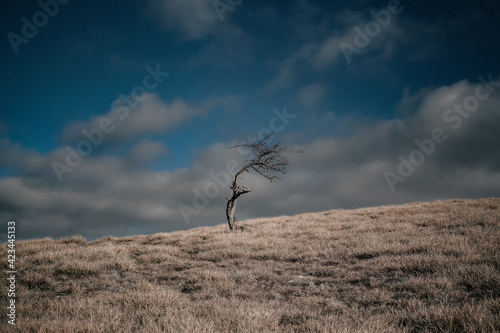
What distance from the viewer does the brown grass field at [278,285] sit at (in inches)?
168

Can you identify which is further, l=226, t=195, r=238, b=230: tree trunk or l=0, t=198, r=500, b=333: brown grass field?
l=226, t=195, r=238, b=230: tree trunk

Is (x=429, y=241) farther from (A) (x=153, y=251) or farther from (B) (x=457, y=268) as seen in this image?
(A) (x=153, y=251)

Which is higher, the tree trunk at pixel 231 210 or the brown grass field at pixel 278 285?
the tree trunk at pixel 231 210

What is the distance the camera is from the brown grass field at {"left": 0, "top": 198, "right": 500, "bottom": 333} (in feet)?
14.0

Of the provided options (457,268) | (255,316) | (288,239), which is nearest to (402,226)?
(288,239)

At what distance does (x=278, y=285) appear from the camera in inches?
286

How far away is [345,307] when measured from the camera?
17.9 feet

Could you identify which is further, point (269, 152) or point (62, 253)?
point (269, 152)

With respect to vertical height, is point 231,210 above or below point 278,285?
above

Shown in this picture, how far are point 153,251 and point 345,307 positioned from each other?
8.75 meters

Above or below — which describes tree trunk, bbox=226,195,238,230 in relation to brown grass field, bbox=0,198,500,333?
above

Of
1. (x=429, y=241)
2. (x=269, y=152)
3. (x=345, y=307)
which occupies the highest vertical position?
(x=269, y=152)

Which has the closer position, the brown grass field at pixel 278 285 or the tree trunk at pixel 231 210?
the brown grass field at pixel 278 285

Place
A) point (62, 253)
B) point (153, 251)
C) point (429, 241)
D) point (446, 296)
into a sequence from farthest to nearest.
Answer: point (153, 251), point (62, 253), point (429, 241), point (446, 296)
